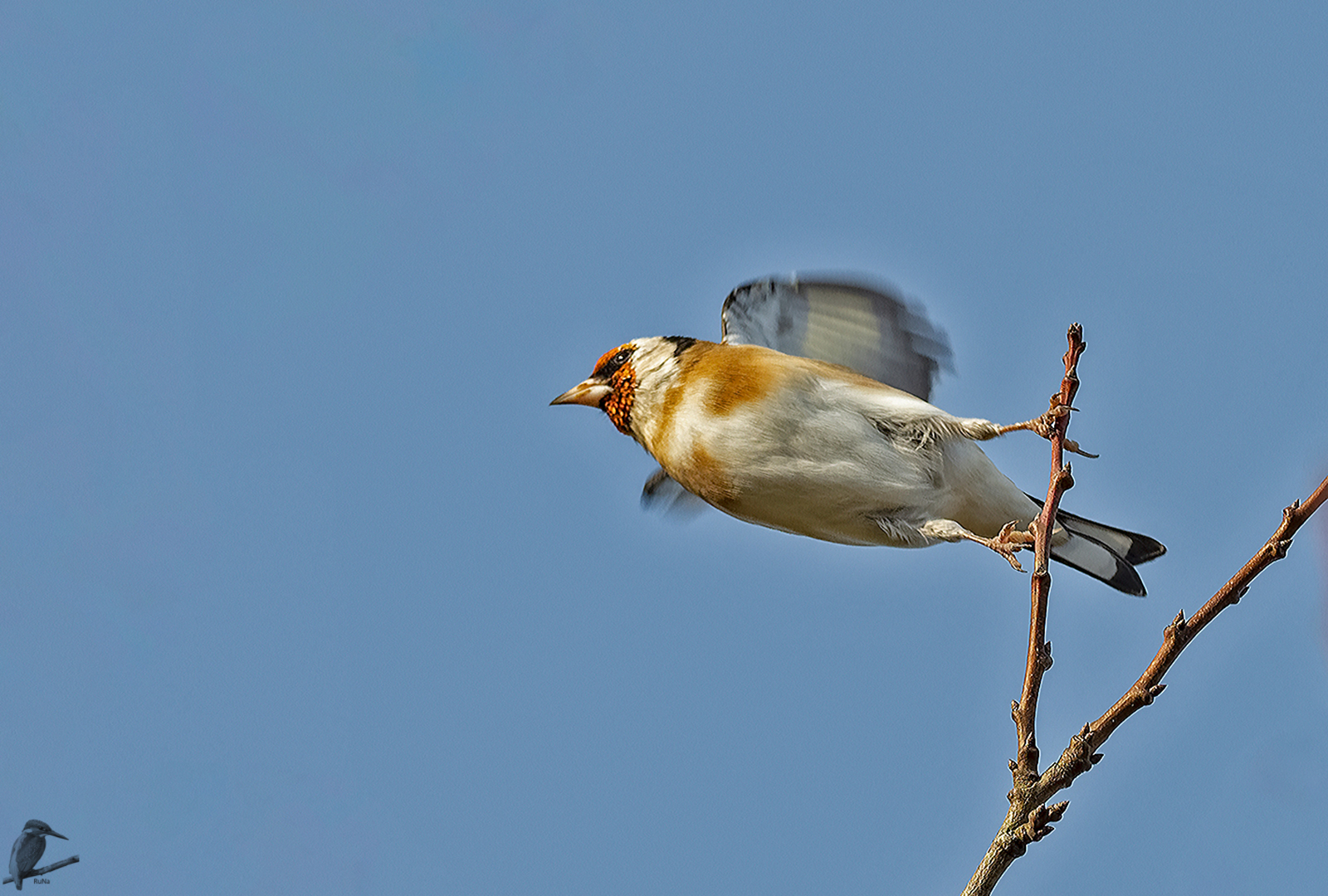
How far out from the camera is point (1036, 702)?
327cm

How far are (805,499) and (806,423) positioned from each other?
1.10 ft

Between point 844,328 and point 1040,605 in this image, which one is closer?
point 1040,605

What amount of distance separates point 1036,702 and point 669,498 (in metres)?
3.80

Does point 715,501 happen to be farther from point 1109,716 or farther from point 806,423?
point 1109,716

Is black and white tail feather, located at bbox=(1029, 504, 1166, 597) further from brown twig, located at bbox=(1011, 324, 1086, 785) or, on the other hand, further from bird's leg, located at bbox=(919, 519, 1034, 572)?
brown twig, located at bbox=(1011, 324, 1086, 785)

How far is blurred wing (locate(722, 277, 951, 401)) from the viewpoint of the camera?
613 cm

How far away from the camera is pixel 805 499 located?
17.7 feet

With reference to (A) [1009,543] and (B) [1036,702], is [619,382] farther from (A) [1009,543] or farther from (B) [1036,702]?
(B) [1036,702]

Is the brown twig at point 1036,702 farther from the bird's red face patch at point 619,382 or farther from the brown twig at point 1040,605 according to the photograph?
the bird's red face patch at point 619,382

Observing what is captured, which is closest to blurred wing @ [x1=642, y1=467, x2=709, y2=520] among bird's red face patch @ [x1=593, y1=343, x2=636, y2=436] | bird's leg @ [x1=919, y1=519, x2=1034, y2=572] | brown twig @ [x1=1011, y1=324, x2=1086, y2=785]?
bird's red face patch @ [x1=593, y1=343, x2=636, y2=436]

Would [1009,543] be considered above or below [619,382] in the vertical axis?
below

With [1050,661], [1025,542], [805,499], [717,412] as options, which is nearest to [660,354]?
[717,412]

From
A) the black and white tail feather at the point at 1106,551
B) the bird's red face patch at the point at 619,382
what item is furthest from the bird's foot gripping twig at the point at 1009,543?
the bird's red face patch at the point at 619,382

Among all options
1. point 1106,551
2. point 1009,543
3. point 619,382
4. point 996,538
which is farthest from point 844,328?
point 1009,543
